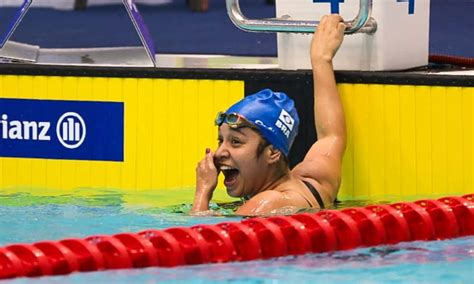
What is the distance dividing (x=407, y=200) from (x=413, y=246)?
32.7 inches

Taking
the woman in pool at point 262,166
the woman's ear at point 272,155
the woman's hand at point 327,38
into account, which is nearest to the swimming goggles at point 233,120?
the woman in pool at point 262,166

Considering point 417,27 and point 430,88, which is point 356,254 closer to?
point 430,88

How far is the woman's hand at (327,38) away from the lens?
5.66 metres

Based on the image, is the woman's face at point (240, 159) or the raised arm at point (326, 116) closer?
the woman's face at point (240, 159)

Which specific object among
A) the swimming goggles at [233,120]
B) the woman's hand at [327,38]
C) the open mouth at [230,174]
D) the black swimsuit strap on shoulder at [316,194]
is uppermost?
the woman's hand at [327,38]

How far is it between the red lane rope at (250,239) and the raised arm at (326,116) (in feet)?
1.54

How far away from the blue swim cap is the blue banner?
3.41 feet

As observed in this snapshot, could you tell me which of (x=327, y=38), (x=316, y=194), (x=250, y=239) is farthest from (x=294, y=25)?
(x=250, y=239)

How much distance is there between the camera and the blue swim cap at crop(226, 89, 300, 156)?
Answer: 5188 mm

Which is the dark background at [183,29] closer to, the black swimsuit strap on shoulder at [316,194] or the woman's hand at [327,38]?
the woman's hand at [327,38]

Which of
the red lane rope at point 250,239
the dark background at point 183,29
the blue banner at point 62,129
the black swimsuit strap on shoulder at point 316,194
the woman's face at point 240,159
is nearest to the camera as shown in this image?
the red lane rope at point 250,239

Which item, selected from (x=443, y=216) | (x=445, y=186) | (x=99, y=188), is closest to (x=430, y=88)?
(x=445, y=186)

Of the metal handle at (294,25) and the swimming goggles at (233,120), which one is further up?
the metal handle at (294,25)

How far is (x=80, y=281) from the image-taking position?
4270 millimetres
